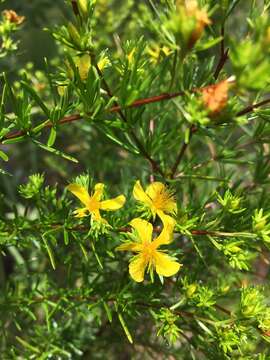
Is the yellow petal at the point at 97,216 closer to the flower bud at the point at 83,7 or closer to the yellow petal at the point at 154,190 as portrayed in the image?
the yellow petal at the point at 154,190

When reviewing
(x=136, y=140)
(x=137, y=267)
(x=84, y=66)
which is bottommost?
(x=137, y=267)

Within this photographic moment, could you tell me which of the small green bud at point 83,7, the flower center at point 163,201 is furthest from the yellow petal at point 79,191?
the small green bud at point 83,7

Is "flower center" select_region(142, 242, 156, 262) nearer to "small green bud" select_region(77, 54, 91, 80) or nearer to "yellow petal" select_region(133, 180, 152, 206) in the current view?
"yellow petal" select_region(133, 180, 152, 206)

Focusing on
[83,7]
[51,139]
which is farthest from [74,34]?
[51,139]

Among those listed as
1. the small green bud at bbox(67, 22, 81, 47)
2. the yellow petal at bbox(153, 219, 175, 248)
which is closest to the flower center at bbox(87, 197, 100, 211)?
the yellow petal at bbox(153, 219, 175, 248)

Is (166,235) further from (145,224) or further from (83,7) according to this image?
(83,7)

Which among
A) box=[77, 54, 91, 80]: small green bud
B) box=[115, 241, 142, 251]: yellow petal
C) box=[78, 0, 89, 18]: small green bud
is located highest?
box=[78, 0, 89, 18]: small green bud
